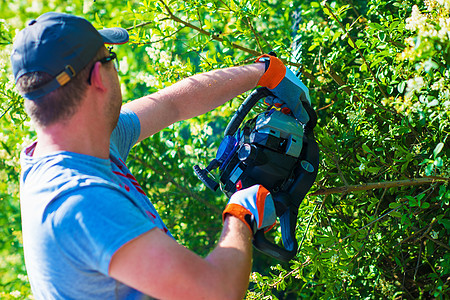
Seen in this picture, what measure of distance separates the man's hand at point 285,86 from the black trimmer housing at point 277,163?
0.10m

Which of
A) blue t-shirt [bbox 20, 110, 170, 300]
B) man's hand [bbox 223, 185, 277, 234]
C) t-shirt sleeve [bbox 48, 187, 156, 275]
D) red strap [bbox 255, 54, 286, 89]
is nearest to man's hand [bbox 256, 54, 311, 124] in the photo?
red strap [bbox 255, 54, 286, 89]

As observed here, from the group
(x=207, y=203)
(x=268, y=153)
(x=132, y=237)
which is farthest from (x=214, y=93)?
(x=207, y=203)

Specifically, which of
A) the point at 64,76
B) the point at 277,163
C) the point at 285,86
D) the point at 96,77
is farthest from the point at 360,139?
the point at 64,76

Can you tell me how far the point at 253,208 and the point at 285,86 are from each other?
2.18ft

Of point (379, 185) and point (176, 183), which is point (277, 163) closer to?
point (379, 185)

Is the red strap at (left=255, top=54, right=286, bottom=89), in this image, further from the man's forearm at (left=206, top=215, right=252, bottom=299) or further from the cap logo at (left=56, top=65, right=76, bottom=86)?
the cap logo at (left=56, top=65, right=76, bottom=86)

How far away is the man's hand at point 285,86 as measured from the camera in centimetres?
202

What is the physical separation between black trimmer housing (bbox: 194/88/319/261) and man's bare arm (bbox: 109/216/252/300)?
43cm

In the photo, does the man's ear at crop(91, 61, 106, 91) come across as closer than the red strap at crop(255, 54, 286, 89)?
Yes

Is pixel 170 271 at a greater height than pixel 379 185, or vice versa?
pixel 170 271

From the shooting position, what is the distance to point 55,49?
1.50 metres

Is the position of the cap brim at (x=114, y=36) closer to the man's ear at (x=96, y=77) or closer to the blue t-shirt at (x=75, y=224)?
the man's ear at (x=96, y=77)

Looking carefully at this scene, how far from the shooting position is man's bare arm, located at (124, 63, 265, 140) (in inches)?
81.3

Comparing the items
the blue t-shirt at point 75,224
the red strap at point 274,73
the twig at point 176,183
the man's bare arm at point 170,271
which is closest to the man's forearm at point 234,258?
the man's bare arm at point 170,271
